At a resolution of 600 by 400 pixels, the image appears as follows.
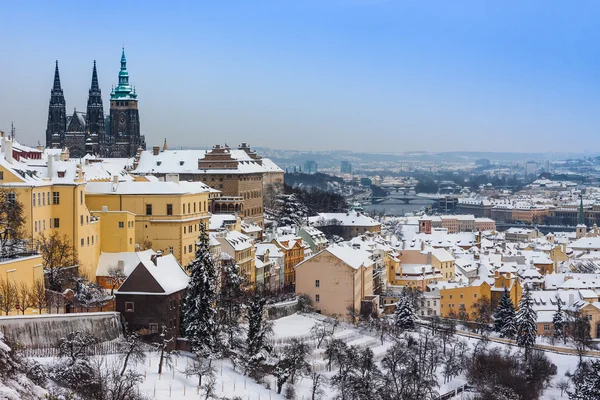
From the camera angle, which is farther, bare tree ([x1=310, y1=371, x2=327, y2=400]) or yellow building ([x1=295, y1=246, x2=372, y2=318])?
yellow building ([x1=295, y1=246, x2=372, y2=318])

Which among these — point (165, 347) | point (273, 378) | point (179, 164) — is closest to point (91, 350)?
point (165, 347)

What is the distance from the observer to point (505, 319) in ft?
228

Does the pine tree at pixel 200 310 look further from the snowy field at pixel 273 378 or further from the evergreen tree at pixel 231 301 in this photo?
the evergreen tree at pixel 231 301

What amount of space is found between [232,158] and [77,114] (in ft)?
142

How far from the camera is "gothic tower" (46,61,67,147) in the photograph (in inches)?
5290

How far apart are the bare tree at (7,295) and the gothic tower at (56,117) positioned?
94.8 m

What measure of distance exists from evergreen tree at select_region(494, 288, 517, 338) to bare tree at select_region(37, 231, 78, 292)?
30.1 metres

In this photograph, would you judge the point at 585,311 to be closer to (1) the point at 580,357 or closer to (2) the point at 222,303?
(1) the point at 580,357

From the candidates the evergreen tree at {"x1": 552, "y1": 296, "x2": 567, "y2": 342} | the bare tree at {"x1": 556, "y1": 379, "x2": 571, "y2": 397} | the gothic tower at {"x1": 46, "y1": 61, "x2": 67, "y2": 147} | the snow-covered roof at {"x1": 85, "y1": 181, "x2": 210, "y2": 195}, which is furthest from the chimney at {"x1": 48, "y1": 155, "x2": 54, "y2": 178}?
the gothic tower at {"x1": 46, "y1": 61, "x2": 67, "y2": 147}

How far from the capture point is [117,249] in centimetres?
5356

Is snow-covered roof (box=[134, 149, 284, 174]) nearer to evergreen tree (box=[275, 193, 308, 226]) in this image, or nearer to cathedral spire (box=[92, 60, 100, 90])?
evergreen tree (box=[275, 193, 308, 226])

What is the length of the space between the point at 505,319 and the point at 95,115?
7746cm

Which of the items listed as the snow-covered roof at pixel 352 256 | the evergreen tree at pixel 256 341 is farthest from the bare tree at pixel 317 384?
the snow-covered roof at pixel 352 256

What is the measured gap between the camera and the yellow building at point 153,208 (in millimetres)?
56938
